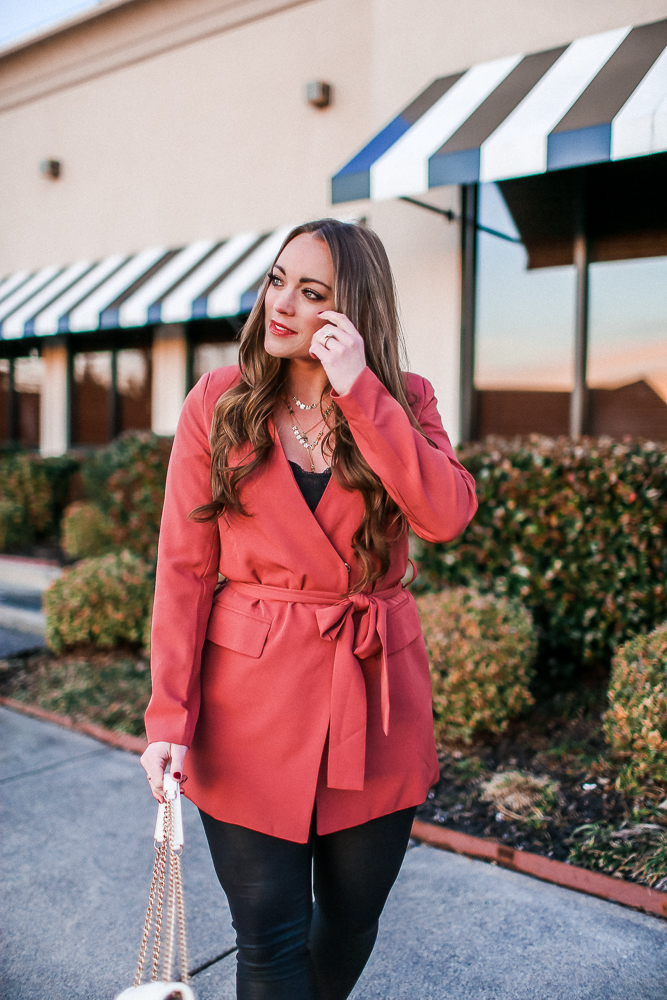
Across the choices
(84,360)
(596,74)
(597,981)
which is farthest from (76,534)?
(597,981)

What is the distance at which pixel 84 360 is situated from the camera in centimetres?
977

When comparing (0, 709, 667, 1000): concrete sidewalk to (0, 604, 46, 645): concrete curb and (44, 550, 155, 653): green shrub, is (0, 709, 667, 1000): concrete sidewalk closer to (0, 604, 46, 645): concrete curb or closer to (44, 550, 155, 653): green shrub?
(44, 550, 155, 653): green shrub

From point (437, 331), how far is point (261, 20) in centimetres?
419

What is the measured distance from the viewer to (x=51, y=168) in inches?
385

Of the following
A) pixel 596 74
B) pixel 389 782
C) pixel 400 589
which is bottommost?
pixel 389 782

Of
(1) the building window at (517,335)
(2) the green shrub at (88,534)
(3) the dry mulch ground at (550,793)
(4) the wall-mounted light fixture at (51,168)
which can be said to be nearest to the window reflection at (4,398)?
(4) the wall-mounted light fixture at (51,168)

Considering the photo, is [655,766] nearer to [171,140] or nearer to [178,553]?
[178,553]

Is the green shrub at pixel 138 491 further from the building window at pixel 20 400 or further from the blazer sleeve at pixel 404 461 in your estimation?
the blazer sleeve at pixel 404 461

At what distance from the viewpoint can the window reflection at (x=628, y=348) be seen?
509 centimetres

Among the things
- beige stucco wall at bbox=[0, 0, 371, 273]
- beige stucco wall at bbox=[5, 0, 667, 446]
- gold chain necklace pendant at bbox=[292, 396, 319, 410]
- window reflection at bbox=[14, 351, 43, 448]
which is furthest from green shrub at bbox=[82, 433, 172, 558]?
gold chain necklace pendant at bbox=[292, 396, 319, 410]

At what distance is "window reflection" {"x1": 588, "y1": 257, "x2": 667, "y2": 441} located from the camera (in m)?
5.09

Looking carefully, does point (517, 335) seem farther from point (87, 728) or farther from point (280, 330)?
point (280, 330)

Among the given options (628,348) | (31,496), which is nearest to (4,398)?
(31,496)

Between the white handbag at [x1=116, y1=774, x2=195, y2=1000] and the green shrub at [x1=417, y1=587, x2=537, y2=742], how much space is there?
2.33 m
